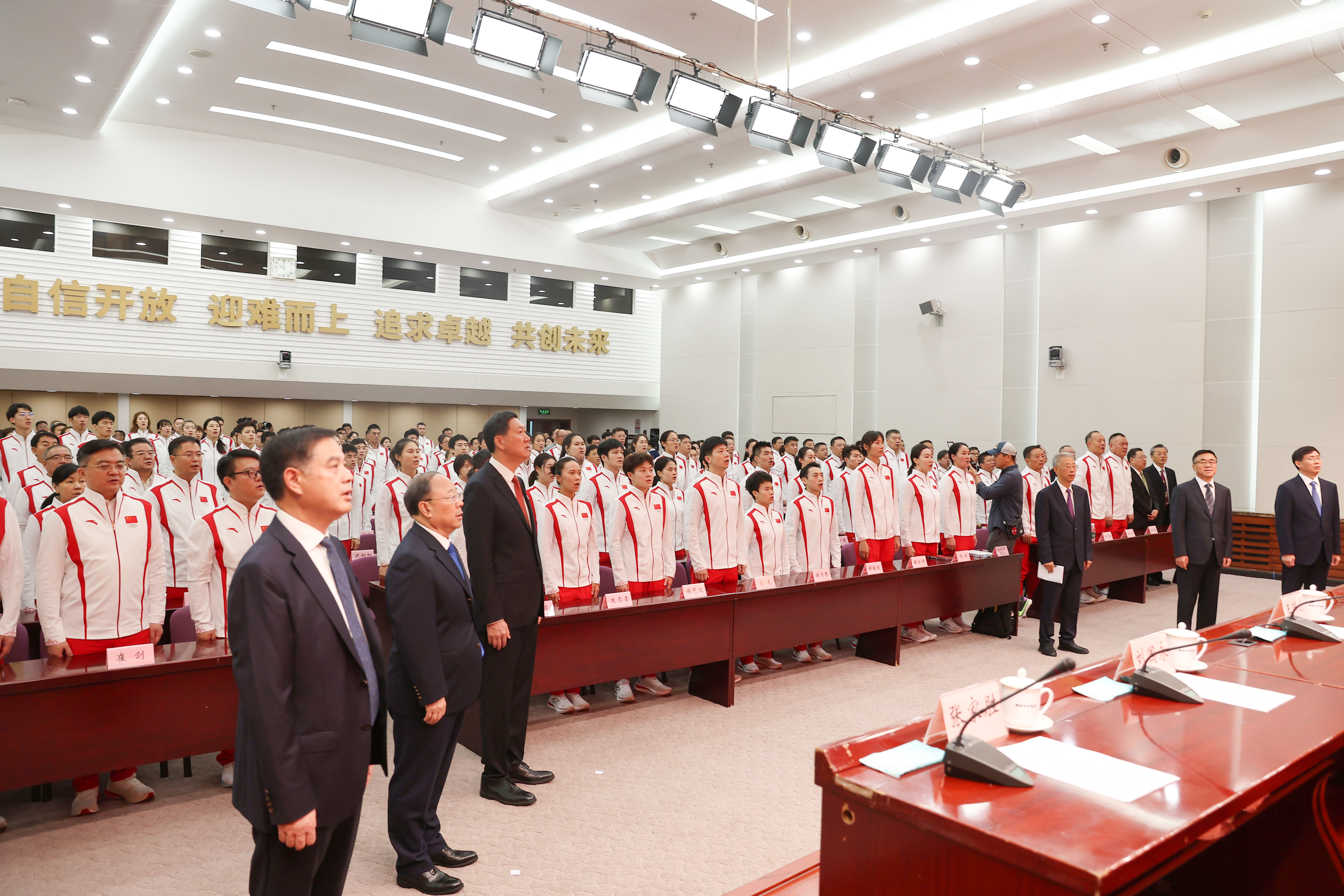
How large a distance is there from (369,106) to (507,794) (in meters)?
9.52

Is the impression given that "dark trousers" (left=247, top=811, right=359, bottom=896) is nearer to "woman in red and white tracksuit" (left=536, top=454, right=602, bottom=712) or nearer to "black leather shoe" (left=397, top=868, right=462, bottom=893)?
"black leather shoe" (left=397, top=868, right=462, bottom=893)

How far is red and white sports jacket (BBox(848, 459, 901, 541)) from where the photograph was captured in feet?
22.2

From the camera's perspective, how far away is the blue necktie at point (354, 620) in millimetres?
1899

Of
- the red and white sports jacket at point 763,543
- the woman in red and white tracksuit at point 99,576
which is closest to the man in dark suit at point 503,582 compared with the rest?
the woman in red and white tracksuit at point 99,576

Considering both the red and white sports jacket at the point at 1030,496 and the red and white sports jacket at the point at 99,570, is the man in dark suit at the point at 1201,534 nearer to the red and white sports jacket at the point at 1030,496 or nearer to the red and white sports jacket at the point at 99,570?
the red and white sports jacket at the point at 1030,496

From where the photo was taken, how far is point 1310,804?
2.26m

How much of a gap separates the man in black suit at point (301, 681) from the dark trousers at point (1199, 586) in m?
6.03

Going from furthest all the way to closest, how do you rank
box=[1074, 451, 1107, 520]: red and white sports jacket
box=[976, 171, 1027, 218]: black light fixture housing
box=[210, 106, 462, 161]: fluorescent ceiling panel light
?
1. box=[210, 106, 462, 161]: fluorescent ceiling panel light
2. box=[1074, 451, 1107, 520]: red and white sports jacket
3. box=[976, 171, 1027, 218]: black light fixture housing

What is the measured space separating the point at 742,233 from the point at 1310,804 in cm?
1328

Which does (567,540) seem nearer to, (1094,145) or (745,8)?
(745,8)

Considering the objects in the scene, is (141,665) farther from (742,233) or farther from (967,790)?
(742,233)

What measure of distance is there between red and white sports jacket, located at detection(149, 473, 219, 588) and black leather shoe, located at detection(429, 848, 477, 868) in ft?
6.80

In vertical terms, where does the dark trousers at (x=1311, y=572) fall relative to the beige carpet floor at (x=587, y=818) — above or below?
above

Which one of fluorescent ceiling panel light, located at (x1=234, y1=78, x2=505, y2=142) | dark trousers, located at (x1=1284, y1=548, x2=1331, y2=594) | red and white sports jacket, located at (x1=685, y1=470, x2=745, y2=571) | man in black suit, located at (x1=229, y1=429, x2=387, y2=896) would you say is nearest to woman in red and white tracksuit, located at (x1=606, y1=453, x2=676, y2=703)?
red and white sports jacket, located at (x1=685, y1=470, x2=745, y2=571)
